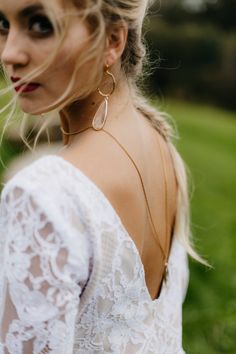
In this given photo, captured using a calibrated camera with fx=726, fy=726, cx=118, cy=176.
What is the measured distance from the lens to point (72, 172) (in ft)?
5.46

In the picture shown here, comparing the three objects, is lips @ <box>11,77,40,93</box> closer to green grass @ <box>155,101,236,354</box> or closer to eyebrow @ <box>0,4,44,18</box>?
eyebrow @ <box>0,4,44,18</box>

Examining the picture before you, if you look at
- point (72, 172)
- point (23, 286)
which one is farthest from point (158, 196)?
point (23, 286)

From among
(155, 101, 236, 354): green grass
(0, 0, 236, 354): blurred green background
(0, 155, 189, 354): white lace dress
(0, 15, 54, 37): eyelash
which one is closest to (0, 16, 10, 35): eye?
(0, 15, 54, 37): eyelash

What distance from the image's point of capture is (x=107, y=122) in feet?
6.19

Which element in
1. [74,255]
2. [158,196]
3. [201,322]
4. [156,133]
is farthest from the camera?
[201,322]

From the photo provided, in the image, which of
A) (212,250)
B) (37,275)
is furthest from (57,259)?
(212,250)

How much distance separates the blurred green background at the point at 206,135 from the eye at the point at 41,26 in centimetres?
74

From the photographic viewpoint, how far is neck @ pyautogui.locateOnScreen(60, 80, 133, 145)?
1.92 metres

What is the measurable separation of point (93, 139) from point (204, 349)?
2838mm

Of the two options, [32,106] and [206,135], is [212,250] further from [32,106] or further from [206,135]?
[206,135]

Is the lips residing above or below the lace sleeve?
above

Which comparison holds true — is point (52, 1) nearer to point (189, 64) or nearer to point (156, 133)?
point (156, 133)

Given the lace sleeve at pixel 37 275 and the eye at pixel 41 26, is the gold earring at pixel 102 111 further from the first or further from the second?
the lace sleeve at pixel 37 275

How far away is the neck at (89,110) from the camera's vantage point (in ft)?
6.29
